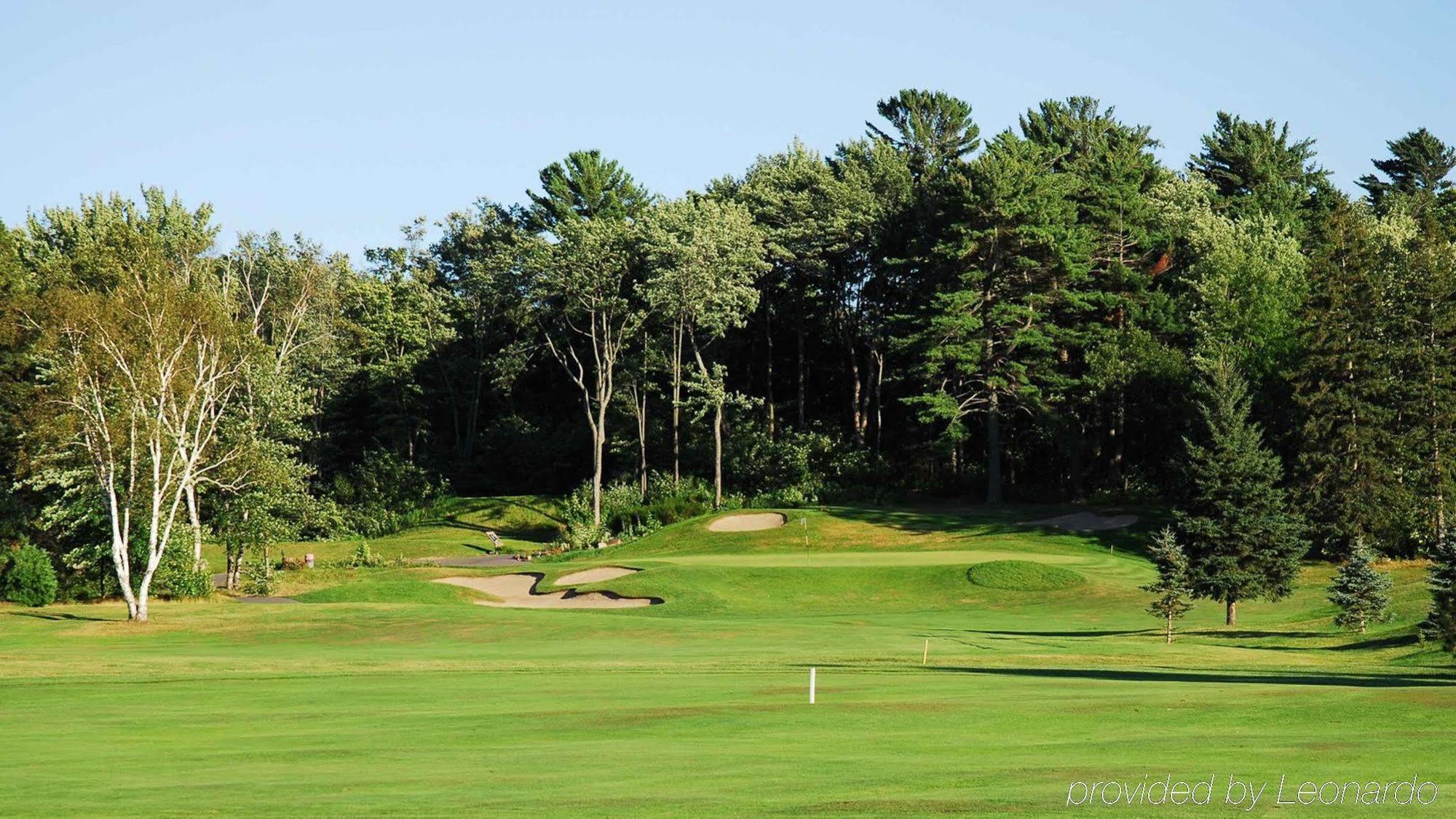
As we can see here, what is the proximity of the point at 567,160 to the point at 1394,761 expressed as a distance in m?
86.9

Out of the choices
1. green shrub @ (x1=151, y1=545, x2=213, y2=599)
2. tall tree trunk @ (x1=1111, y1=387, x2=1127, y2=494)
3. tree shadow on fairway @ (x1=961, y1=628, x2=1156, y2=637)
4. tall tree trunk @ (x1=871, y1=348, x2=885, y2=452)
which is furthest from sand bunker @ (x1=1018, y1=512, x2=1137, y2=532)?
green shrub @ (x1=151, y1=545, x2=213, y2=599)

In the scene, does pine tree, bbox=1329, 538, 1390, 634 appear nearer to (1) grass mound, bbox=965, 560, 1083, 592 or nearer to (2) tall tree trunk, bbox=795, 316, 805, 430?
(1) grass mound, bbox=965, 560, 1083, 592

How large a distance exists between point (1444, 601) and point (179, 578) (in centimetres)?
3652

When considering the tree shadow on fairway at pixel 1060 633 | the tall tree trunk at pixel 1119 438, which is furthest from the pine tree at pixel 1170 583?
the tall tree trunk at pixel 1119 438

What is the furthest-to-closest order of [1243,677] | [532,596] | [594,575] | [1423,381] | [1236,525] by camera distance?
1. [1423,381]
2. [594,575]
3. [532,596]
4. [1236,525]
5. [1243,677]

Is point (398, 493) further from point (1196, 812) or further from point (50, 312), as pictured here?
point (1196, 812)

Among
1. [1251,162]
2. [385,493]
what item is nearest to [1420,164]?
[1251,162]

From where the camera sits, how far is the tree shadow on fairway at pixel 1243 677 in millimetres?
22531

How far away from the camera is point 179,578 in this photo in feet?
150

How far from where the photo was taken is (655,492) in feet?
234

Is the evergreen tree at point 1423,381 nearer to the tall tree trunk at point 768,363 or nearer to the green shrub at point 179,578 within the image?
the tall tree trunk at point 768,363

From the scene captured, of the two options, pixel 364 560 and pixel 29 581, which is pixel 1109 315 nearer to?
pixel 364 560

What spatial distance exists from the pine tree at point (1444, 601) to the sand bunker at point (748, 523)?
32.9 metres

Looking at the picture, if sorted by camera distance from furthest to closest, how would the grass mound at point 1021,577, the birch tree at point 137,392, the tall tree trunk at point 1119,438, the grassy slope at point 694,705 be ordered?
1. the tall tree trunk at point 1119,438
2. the grass mound at point 1021,577
3. the birch tree at point 137,392
4. the grassy slope at point 694,705
